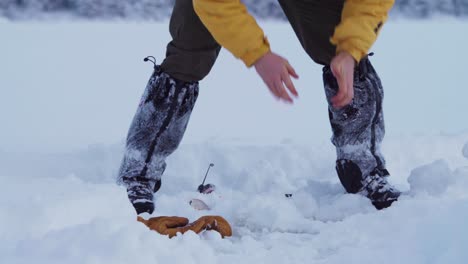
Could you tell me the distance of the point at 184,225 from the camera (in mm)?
1276

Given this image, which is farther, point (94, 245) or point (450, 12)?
point (450, 12)

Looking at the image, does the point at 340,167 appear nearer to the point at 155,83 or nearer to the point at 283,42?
the point at 155,83

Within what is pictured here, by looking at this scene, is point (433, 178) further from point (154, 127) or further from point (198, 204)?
point (154, 127)

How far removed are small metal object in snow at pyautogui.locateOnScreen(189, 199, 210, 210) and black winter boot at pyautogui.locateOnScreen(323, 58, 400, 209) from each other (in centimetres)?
32

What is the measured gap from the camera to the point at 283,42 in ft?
16.2

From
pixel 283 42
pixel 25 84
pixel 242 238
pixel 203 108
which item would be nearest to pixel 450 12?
pixel 283 42

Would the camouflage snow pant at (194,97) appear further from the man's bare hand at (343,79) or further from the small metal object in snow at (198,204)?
the man's bare hand at (343,79)

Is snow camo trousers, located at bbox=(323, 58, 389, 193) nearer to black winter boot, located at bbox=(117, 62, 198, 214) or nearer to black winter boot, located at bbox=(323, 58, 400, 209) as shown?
black winter boot, located at bbox=(323, 58, 400, 209)

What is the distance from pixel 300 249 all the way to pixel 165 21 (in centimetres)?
460

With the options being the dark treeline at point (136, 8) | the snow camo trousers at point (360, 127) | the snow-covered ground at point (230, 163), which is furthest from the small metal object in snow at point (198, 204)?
the dark treeline at point (136, 8)

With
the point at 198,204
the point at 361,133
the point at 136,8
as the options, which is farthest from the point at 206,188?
the point at 136,8

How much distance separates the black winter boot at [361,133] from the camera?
1.51m

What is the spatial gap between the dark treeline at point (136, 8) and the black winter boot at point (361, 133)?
147 inches

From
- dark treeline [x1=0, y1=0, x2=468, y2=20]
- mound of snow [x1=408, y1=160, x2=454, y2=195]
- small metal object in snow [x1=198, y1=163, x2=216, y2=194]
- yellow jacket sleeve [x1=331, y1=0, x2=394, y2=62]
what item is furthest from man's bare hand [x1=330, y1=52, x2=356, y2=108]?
dark treeline [x1=0, y1=0, x2=468, y2=20]
